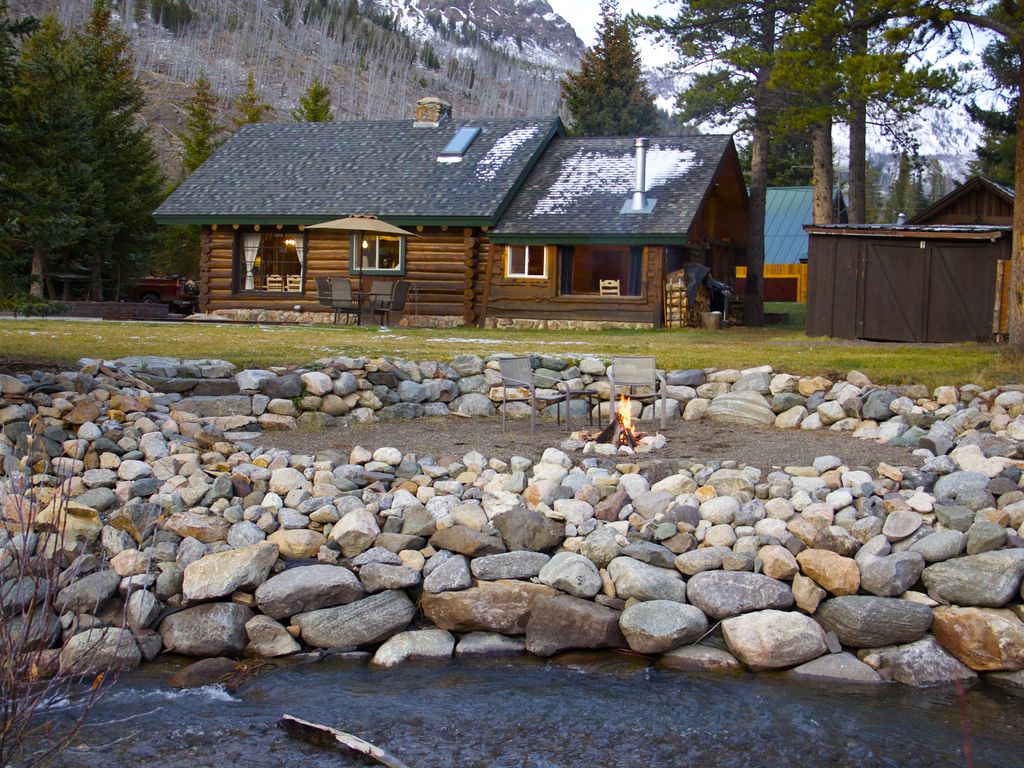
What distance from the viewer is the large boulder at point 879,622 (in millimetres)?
7297

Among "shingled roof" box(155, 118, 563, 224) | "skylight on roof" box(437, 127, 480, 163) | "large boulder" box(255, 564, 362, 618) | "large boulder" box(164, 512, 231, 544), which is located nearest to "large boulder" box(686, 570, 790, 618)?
"large boulder" box(255, 564, 362, 618)

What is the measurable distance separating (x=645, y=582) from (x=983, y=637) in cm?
230

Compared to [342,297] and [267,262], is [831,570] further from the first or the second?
[267,262]

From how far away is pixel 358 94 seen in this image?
11756 cm

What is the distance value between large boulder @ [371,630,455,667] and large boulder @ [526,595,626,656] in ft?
1.95

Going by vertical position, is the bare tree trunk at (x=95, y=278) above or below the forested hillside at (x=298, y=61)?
below

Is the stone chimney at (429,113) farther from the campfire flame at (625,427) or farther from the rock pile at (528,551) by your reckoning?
the rock pile at (528,551)

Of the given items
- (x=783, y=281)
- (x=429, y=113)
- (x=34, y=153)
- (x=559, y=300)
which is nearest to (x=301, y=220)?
(x=429, y=113)

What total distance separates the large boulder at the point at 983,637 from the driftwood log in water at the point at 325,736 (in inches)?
154

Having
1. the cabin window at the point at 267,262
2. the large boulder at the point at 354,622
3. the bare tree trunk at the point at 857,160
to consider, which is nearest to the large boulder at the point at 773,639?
the large boulder at the point at 354,622

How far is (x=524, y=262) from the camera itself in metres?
23.1

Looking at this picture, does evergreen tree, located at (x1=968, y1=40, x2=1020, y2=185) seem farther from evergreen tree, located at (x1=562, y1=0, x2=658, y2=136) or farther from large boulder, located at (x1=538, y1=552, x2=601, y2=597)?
large boulder, located at (x1=538, y1=552, x2=601, y2=597)

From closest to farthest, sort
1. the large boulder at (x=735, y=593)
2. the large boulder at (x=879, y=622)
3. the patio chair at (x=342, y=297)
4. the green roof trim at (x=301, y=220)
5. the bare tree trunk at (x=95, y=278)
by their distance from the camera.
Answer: the large boulder at (x=879, y=622)
the large boulder at (x=735, y=593)
the patio chair at (x=342, y=297)
the green roof trim at (x=301, y=220)
the bare tree trunk at (x=95, y=278)

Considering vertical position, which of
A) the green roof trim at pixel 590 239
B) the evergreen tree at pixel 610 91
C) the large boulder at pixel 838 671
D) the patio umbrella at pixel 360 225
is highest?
the evergreen tree at pixel 610 91
